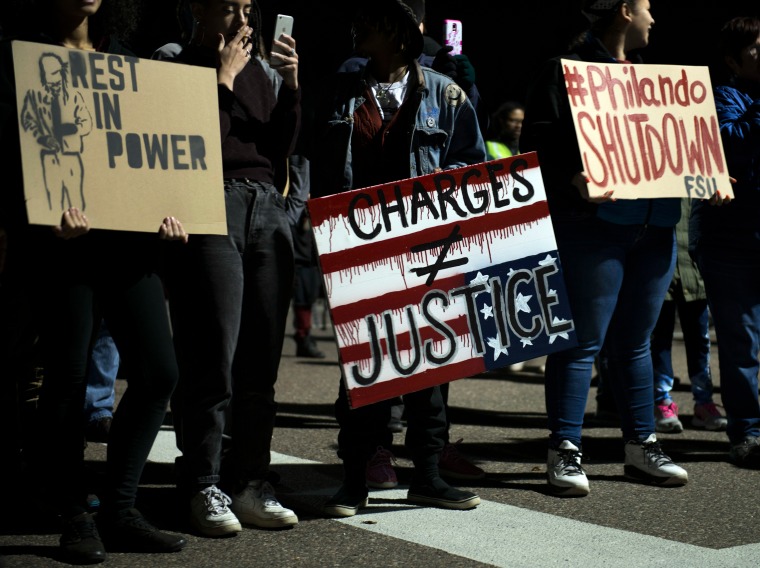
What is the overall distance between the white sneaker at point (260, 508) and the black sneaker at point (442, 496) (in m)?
0.57

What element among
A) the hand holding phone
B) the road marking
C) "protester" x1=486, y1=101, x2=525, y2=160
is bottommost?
the road marking

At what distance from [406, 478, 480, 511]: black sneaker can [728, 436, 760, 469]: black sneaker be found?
5.15 feet

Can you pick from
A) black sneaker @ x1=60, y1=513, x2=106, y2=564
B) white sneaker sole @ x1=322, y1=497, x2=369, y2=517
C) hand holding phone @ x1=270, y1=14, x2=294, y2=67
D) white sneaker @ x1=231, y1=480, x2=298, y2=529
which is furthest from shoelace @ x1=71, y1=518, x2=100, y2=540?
hand holding phone @ x1=270, y1=14, x2=294, y2=67

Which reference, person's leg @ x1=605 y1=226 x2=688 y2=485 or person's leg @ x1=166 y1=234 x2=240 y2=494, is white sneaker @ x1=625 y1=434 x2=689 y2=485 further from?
person's leg @ x1=166 y1=234 x2=240 y2=494

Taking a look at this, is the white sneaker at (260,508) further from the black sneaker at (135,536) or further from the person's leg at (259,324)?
the black sneaker at (135,536)

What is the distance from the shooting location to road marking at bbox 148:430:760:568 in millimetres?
3633

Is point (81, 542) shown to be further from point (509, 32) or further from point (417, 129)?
point (509, 32)

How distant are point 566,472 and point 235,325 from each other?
5.19ft

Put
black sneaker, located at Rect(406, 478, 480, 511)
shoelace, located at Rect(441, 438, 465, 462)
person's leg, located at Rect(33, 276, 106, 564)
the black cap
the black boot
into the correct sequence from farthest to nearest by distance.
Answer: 1. the black boot
2. shoelace, located at Rect(441, 438, 465, 462)
3. black sneaker, located at Rect(406, 478, 480, 511)
4. the black cap
5. person's leg, located at Rect(33, 276, 106, 564)

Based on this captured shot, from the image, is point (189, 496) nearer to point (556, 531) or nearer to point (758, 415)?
point (556, 531)

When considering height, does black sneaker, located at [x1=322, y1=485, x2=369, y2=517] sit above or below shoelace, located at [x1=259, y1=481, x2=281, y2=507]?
below

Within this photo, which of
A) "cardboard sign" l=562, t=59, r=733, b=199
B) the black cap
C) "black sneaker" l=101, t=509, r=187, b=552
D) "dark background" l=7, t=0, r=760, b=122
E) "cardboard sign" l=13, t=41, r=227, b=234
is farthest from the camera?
"dark background" l=7, t=0, r=760, b=122

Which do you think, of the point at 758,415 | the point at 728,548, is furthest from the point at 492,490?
the point at 758,415

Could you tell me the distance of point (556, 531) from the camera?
157 inches
